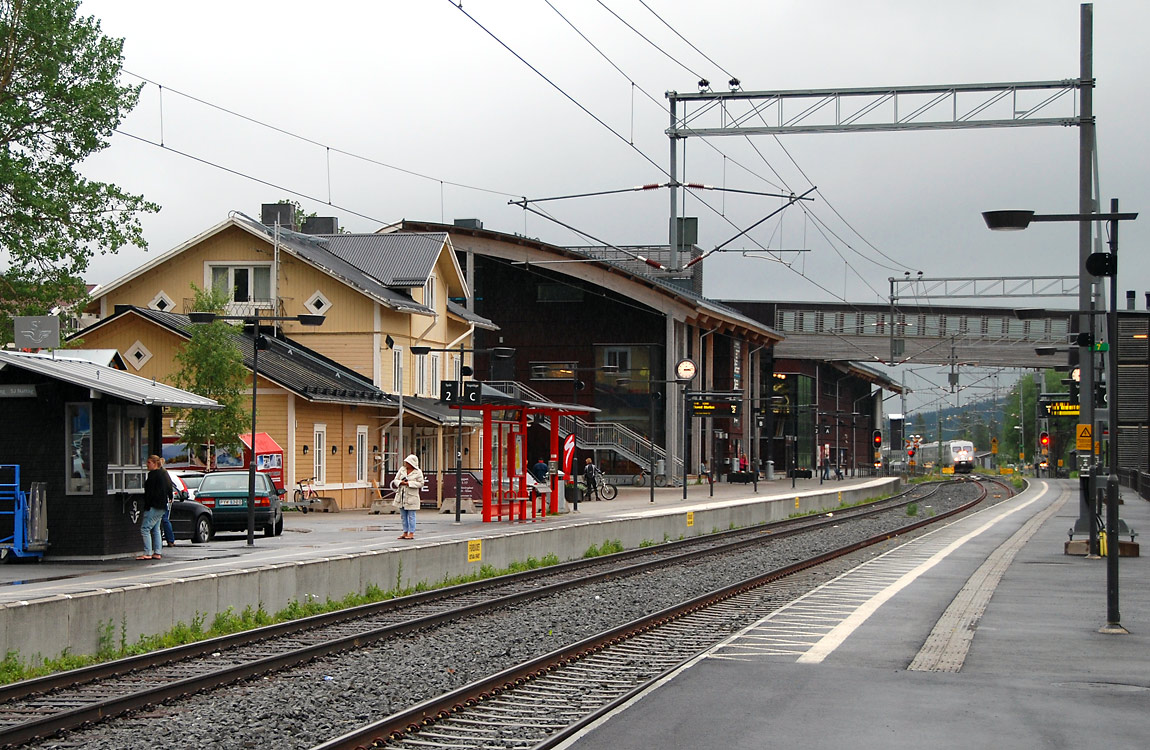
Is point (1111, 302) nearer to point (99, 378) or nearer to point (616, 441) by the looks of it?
point (99, 378)

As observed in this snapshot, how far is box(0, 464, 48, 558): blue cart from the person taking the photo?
65.2 feet

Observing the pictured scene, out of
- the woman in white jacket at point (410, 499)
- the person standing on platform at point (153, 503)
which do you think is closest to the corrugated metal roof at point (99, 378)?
the person standing on platform at point (153, 503)

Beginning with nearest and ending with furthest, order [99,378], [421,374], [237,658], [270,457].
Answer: [237,658] < [99,378] < [270,457] < [421,374]

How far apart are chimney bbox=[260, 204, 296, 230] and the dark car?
28752 millimetres

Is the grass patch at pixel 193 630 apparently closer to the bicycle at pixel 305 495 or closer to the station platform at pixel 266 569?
the station platform at pixel 266 569

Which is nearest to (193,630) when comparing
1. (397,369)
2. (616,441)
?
(397,369)

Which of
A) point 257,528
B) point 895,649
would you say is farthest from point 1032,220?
point 257,528

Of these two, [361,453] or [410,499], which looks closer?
[410,499]

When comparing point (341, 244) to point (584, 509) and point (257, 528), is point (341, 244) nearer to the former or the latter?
point (584, 509)

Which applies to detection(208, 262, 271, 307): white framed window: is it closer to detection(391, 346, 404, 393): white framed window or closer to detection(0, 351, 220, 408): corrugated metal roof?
detection(391, 346, 404, 393): white framed window

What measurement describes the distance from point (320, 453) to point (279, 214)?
62.8 feet

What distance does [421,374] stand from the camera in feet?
166

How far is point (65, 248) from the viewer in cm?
3522

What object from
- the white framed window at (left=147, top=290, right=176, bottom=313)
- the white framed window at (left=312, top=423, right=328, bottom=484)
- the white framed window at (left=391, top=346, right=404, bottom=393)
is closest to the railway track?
the white framed window at (left=312, top=423, right=328, bottom=484)
